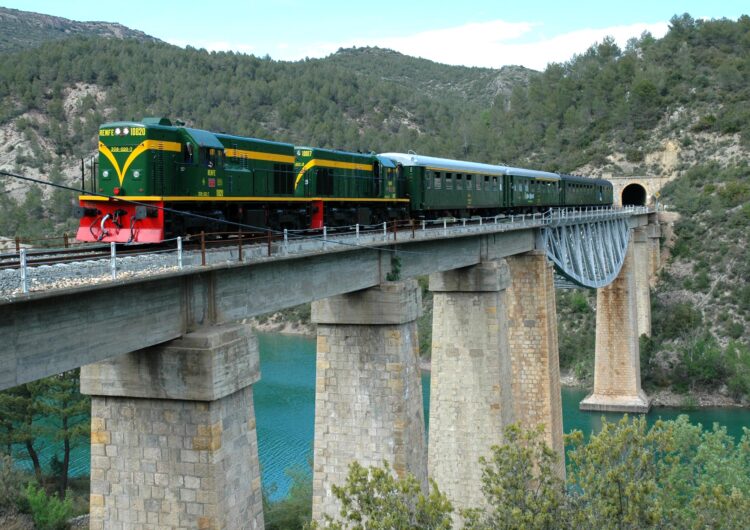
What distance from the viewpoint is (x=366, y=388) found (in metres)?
18.9

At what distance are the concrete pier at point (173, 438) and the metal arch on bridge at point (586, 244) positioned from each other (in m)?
22.8

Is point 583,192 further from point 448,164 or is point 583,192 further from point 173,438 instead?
point 173,438

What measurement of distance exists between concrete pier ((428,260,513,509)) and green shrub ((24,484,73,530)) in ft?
43.7

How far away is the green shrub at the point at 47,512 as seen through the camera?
28.0m

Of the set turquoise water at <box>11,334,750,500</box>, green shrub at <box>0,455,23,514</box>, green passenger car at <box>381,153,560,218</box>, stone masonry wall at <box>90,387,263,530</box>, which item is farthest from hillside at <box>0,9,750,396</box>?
stone masonry wall at <box>90,387,263,530</box>

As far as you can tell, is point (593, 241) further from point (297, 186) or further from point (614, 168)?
point (614, 168)

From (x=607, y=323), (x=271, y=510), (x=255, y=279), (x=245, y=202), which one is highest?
(x=245, y=202)

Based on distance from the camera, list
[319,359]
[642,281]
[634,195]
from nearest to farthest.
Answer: [319,359], [642,281], [634,195]

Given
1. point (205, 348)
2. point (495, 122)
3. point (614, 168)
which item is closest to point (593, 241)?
point (205, 348)

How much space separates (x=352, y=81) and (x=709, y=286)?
308 ft

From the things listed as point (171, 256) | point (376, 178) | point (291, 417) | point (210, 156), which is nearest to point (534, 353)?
point (376, 178)

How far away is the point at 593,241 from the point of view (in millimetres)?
42938

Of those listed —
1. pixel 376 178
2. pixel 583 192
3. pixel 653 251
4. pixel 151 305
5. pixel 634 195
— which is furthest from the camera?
pixel 634 195

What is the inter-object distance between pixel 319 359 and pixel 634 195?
74.8m
